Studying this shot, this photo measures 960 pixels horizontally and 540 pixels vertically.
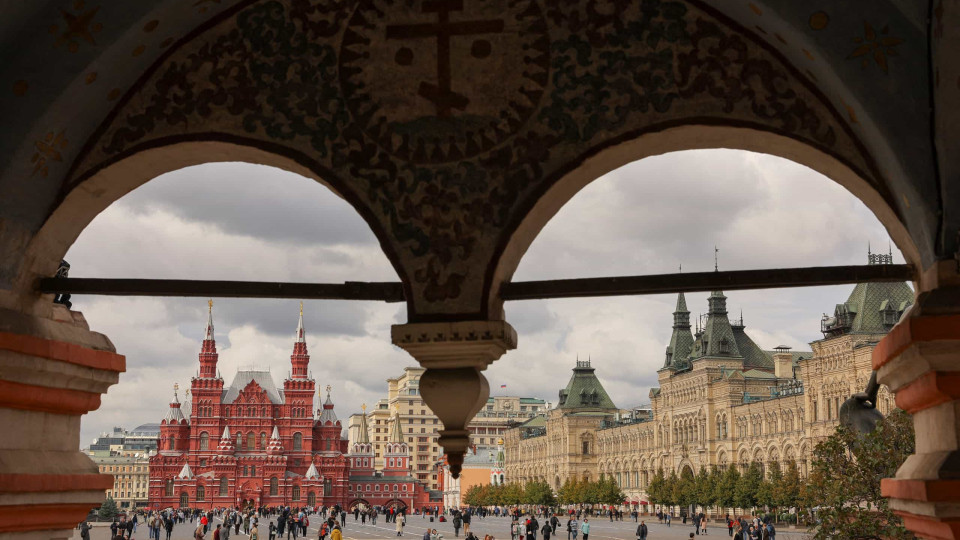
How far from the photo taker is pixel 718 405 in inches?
2635

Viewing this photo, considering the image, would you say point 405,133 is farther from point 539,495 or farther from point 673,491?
point 539,495

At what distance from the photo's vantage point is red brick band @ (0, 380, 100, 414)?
3941 mm

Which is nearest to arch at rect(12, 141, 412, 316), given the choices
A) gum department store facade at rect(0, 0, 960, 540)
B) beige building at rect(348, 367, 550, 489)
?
gum department store facade at rect(0, 0, 960, 540)

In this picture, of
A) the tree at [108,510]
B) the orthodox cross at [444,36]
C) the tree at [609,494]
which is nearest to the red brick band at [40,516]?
the orthodox cross at [444,36]

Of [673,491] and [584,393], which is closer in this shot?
[673,491]

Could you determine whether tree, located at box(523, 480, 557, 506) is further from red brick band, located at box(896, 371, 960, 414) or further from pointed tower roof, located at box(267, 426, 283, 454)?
red brick band, located at box(896, 371, 960, 414)

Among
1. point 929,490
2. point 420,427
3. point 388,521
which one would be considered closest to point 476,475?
point 420,427

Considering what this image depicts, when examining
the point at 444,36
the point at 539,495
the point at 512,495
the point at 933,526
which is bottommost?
the point at 512,495

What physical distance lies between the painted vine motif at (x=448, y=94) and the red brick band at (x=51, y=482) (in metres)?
1.34

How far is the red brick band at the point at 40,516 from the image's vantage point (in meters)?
3.87

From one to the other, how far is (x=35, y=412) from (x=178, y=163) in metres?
1.24

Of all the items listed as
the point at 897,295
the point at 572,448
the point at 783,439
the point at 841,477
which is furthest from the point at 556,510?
the point at 841,477

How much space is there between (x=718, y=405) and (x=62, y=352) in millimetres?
65729

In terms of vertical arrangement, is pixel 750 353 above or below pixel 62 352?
above
